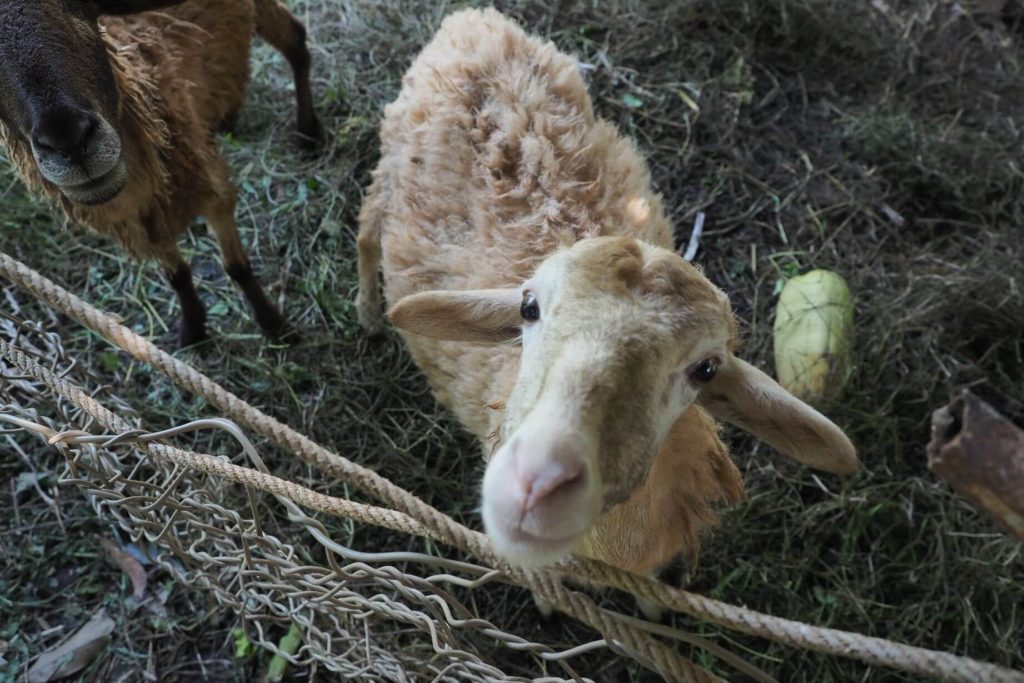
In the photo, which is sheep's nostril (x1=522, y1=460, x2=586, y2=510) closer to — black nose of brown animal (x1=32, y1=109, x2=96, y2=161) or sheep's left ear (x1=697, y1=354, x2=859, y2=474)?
sheep's left ear (x1=697, y1=354, x2=859, y2=474)

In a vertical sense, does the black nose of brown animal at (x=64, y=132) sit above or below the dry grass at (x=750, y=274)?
above

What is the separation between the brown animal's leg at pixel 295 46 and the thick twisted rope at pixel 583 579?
8.74 ft

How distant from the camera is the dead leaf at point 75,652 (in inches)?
122

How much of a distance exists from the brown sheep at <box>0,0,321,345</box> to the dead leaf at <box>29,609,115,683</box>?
1443 mm

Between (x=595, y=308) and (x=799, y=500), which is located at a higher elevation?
(x=595, y=308)

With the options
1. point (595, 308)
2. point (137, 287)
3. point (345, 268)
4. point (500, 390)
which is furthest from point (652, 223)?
point (137, 287)

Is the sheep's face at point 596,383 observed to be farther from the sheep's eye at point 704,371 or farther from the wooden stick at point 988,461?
the wooden stick at point 988,461

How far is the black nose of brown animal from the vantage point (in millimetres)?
2422

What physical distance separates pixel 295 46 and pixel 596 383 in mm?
3724

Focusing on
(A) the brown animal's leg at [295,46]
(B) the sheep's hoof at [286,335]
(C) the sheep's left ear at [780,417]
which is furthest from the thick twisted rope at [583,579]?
(A) the brown animal's leg at [295,46]

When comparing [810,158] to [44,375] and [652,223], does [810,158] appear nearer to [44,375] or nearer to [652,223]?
[652,223]

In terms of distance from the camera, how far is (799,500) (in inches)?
133

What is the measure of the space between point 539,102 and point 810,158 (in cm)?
232

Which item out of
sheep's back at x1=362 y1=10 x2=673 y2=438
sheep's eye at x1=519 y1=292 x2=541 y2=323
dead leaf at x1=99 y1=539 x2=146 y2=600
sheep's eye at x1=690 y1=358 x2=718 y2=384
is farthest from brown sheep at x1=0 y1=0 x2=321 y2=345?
sheep's eye at x1=690 y1=358 x2=718 y2=384
